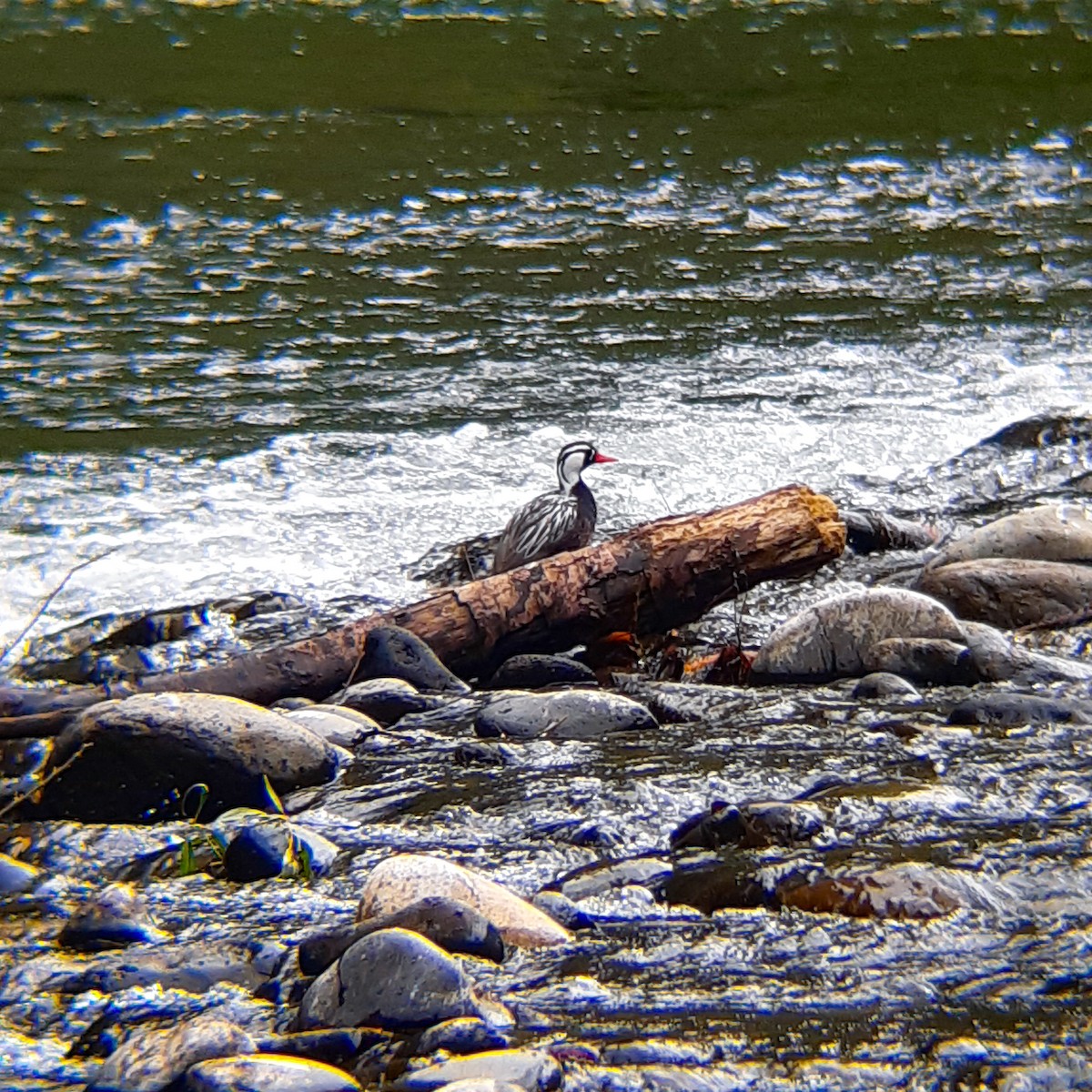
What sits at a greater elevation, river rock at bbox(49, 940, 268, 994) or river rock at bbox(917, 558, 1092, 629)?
river rock at bbox(49, 940, 268, 994)

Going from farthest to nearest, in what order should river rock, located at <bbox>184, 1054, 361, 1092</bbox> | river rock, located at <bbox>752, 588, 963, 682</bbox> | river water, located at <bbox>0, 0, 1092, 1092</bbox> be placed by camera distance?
1. river rock, located at <bbox>752, 588, 963, 682</bbox>
2. river water, located at <bbox>0, 0, 1092, 1092</bbox>
3. river rock, located at <bbox>184, 1054, 361, 1092</bbox>

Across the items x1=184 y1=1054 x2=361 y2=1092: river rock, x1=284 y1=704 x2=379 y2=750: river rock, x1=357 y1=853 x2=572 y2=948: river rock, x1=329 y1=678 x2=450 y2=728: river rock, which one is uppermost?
x1=184 y1=1054 x2=361 y2=1092: river rock

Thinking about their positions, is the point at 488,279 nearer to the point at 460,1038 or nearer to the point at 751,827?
the point at 751,827

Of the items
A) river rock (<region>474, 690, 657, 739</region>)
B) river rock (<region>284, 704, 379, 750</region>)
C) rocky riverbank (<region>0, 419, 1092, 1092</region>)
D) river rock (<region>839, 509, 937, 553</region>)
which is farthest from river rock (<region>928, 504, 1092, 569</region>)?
river rock (<region>284, 704, 379, 750</region>)

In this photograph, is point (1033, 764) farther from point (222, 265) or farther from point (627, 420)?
point (222, 265)

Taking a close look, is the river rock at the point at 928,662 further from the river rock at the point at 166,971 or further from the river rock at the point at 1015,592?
the river rock at the point at 166,971

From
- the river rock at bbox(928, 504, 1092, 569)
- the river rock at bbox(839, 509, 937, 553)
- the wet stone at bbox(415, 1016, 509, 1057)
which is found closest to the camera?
the wet stone at bbox(415, 1016, 509, 1057)

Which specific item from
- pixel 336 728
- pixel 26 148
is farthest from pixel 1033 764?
pixel 26 148

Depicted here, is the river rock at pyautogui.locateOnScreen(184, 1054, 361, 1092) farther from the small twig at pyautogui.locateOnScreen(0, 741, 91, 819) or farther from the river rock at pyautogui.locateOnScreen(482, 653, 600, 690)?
the river rock at pyautogui.locateOnScreen(482, 653, 600, 690)

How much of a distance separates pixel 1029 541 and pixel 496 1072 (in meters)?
4.12

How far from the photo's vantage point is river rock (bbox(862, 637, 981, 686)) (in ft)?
16.1

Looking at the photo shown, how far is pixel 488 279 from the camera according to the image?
11.2 meters

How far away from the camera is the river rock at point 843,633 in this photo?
5.07 m

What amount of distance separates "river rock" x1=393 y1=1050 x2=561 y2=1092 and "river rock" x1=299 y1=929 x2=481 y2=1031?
152mm
